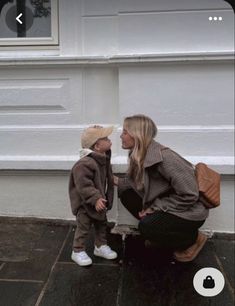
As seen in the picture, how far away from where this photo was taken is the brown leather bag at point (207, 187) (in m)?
3.49

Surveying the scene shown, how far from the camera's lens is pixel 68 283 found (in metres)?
3.26

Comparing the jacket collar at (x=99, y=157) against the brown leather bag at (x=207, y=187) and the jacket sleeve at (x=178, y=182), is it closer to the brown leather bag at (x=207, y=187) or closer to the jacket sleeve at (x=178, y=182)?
the jacket sleeve at (x=178, y=182)

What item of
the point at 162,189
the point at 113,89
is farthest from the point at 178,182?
the point at 113,89

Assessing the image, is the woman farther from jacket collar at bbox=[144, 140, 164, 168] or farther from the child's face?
the child's face

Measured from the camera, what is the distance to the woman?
337 centimetres

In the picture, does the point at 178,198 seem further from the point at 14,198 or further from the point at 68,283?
the point at 14,198

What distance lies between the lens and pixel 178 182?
334 centimetres

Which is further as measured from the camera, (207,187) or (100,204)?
(207,187)

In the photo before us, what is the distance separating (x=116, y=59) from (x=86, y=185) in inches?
50.2

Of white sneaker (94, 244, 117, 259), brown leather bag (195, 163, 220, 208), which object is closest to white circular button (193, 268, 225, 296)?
brown leather bag (195, 163, 220, 208)

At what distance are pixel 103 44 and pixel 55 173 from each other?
1290 mm

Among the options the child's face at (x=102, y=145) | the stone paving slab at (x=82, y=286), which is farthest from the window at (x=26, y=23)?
the stone paving slab at (x=82, y=286)

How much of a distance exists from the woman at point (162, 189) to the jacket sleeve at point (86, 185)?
369 mm

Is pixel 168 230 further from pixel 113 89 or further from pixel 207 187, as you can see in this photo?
pixel 113 89
